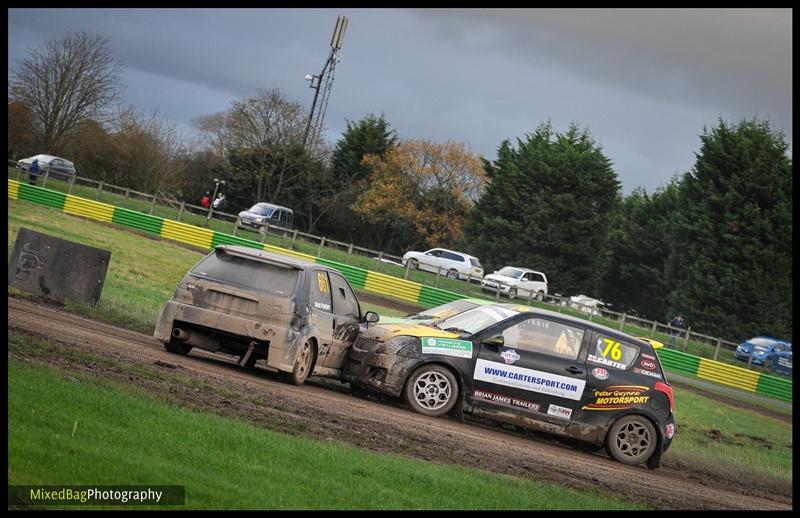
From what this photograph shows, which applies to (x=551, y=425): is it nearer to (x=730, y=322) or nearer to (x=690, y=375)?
(x=690, y=375)

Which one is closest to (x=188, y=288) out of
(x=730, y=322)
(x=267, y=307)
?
(x=267, y=307)

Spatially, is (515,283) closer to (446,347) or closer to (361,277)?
(361,277)

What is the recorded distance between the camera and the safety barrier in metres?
37.9

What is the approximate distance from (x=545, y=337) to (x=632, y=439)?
65.9 inches

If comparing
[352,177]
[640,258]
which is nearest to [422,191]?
[352,177]

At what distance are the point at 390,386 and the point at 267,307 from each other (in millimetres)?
1868

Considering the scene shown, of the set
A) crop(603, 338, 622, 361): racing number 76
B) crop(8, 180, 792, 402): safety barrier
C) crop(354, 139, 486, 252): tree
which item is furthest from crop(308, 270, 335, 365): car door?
crop(354, 139, 486, 252): tree

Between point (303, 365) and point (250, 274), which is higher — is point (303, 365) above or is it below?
below

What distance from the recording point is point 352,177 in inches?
3088

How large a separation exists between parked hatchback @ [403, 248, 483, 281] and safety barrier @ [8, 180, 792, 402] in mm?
13265

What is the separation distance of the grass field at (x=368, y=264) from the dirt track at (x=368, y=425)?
103 ft

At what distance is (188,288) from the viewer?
1280 centimetres

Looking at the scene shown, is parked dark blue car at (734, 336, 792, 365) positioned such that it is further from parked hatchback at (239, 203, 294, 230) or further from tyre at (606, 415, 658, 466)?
tyre at (606, 415, 658, 466)

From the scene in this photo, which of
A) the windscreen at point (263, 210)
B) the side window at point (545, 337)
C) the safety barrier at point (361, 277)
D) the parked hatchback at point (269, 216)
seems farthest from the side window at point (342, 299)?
the windscreen at point (263, 210)
